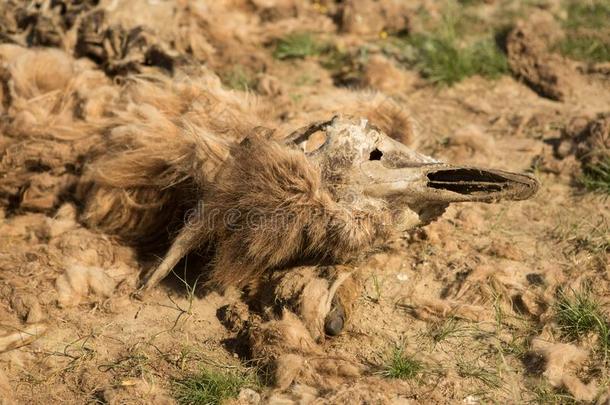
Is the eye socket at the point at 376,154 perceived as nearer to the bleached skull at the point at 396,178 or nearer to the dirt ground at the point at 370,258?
the bleached skull at the point at 396,178

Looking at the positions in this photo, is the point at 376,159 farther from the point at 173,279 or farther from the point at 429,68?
the point at 429,68

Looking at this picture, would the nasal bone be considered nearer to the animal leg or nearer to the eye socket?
the eye socket

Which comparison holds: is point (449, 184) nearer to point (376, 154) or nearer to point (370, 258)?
point (376, 154)


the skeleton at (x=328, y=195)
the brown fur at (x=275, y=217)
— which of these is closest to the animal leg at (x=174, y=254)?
the skeleton at (x=328, y=195)

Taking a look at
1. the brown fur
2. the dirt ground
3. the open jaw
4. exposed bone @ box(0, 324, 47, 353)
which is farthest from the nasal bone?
exposed bone @ box(0, 324, 47, 353)

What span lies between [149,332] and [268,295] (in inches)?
20.2

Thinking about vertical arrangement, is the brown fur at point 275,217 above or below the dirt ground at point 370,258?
above

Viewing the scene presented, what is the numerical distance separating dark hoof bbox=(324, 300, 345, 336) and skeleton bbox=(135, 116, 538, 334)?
0.65 feet

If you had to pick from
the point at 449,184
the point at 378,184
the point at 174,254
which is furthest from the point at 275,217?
the point at 449,184

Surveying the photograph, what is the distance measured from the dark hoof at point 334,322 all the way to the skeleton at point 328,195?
0.20m

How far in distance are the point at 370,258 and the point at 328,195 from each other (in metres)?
0.53

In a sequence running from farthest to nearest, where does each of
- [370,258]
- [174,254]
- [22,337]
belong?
[370,258] → [174,254] → [22,337]

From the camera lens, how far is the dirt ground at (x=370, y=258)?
3.08 m

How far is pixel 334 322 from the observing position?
318cm
